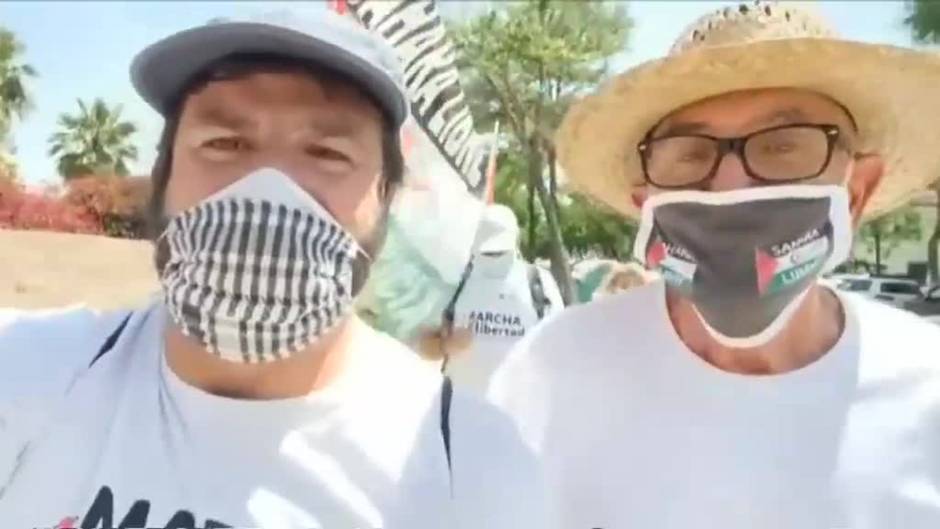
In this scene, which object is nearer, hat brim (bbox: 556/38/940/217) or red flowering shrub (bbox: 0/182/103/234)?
hat brim (bbox: 556/38/940/217)

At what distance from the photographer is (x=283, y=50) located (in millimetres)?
1749

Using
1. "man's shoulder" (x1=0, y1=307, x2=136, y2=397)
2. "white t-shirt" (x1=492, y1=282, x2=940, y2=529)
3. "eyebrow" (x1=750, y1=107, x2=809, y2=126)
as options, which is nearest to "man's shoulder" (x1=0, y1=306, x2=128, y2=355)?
"man's shoulder" (x1=0, y1=307, x2=136, y2=397)

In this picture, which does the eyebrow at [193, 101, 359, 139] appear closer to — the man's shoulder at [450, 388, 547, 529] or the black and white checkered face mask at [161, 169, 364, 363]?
the black and white checkered face mask at [161, 169, 364, 363]

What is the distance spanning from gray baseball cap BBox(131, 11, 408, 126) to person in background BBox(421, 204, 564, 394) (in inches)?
119

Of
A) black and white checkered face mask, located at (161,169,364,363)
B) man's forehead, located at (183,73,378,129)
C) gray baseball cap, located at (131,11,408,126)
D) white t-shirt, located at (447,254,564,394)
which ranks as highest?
gray baseball cap, located at (131,11,408,126)

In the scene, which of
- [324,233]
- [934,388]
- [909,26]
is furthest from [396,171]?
[909,26]

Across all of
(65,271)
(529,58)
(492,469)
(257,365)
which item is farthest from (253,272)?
(529,58)

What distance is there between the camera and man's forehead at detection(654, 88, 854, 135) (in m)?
2.15

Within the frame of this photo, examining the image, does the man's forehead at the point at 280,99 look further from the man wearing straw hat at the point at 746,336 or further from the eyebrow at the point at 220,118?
the man wearing straw hat at the point at 746,336

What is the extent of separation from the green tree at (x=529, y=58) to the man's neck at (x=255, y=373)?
1972cm

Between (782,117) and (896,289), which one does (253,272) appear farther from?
(896,289)

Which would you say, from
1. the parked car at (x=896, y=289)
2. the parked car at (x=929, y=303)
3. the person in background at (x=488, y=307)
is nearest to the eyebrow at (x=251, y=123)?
the person in background at (x=488, y=307)

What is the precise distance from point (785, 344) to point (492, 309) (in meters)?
2.95

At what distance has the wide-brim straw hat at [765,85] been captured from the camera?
2.11 metres
